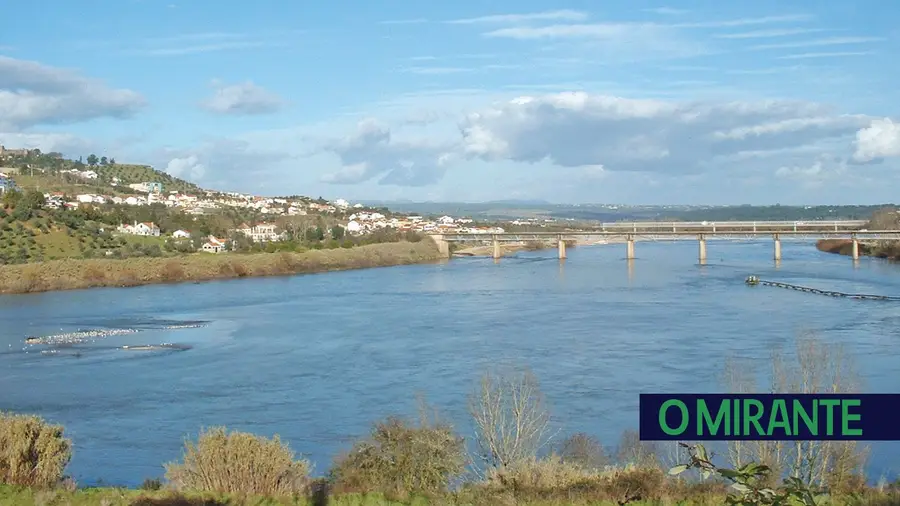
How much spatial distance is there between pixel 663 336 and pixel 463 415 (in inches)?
297

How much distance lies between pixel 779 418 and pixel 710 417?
0.23m

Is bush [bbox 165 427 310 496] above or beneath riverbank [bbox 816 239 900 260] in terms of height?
above

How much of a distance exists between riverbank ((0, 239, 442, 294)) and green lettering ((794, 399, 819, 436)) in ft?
90.8

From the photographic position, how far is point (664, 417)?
3.31 metres

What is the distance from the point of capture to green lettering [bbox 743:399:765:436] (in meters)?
2.99

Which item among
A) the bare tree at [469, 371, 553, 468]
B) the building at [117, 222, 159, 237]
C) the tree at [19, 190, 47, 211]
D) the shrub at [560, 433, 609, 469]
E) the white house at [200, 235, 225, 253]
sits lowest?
the shrub at [560, 433, 609, 469]

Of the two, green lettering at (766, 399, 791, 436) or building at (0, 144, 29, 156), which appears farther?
building at (0, 144, 29, 156)

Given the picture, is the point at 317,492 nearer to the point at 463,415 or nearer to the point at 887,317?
the point at 463,415

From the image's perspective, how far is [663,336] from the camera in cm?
1689

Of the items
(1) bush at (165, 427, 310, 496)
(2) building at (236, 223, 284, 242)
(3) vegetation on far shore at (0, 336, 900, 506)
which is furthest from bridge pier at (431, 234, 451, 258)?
(1) bush at (165, 427, 310, 496)

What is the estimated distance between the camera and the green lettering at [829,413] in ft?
10.3

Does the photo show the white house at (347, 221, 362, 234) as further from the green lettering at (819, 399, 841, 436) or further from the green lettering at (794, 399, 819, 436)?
the green lettering at (794, 399, 819, 436)

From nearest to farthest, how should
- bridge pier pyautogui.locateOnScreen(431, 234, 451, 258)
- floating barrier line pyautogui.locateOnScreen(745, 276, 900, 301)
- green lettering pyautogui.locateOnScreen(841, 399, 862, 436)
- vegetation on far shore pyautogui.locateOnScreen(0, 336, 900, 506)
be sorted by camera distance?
green lettering pyautogui.locateOnScreen(841, 399, 862, 436), vegetation on far shore pyautogui.locateOnScreen(0, 336, 900, 506), floating barrier line pyautogui.locateOnScreen(745, 276, 900, 301), bridge pier pyautogui.locateOnScreen(431, 234, 451, 258)

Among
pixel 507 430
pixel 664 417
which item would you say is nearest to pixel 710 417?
pixel 664 417
